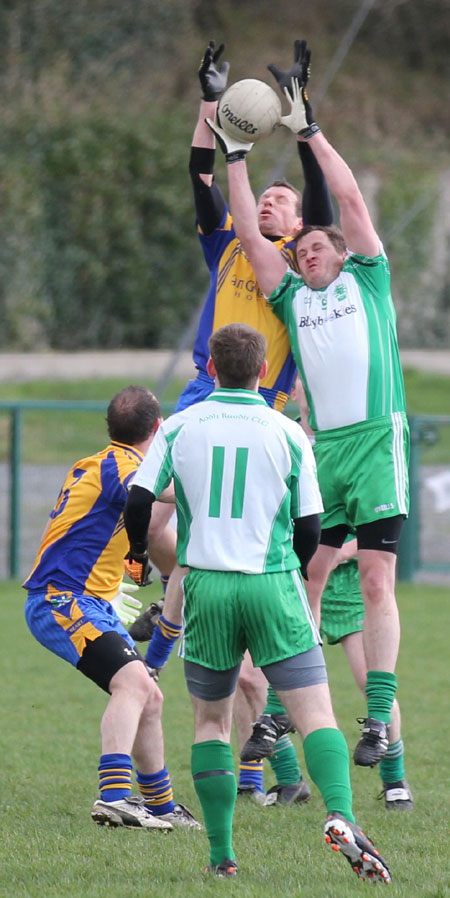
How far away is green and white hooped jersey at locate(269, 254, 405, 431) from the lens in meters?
5.64

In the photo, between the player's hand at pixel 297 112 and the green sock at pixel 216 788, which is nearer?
the green sock at pixel 216 788

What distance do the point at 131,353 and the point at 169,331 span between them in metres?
1.25

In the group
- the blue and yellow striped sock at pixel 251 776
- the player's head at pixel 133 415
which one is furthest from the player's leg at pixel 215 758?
the blue and yellow striped sock at pixel 251 776

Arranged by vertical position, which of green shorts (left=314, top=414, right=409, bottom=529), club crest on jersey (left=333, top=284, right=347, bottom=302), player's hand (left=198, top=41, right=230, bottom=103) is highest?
player's hand (left=198, top=41, right=230, bottom=103)

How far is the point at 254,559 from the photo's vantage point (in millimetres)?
4297

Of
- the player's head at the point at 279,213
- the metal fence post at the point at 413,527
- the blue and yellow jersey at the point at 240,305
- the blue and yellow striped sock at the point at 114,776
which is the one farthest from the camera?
the metal fence post at the point at 413,527

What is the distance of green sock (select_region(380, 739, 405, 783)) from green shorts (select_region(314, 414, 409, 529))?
1.02 metres

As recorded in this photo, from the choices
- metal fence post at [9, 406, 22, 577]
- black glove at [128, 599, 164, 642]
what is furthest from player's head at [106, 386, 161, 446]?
metal fence post at [9, 406, 22, 577]

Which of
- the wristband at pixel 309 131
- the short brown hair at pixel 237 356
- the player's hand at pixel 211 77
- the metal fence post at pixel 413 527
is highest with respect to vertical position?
the player's hand at pixel 211 77

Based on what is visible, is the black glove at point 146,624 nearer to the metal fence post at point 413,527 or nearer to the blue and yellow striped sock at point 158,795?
the blue and yellow striped sock at point 158,795

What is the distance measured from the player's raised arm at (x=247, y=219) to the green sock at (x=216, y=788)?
7.55 feet

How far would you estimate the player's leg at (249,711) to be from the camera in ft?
20.0

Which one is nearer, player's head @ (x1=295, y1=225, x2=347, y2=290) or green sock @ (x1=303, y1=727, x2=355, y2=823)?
green sock @ (x1=303, y1=727, x2=355, y2=823)

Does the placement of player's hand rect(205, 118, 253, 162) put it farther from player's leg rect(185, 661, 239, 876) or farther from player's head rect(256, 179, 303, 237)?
player's leg rect(185, 661, 239, 876)
